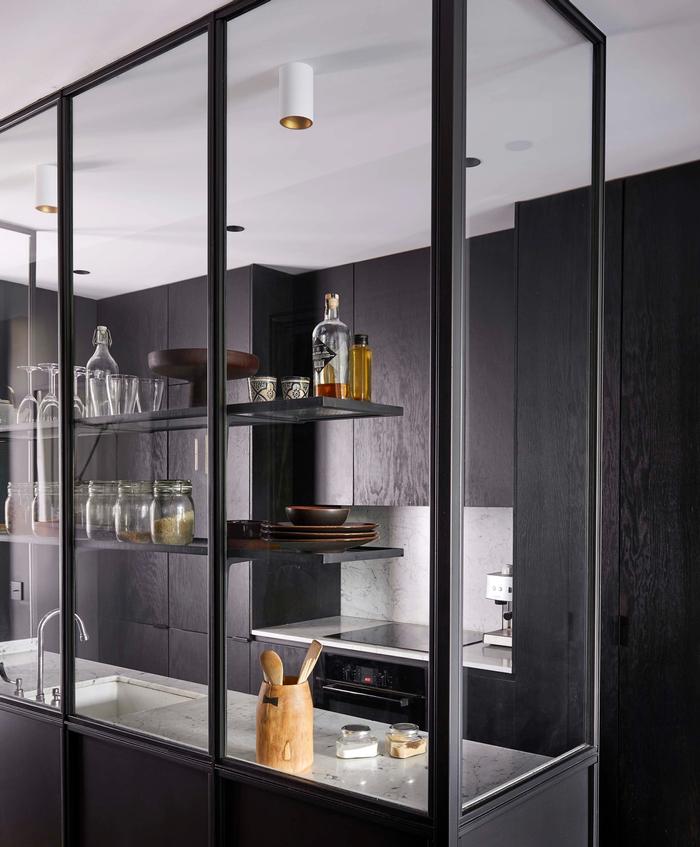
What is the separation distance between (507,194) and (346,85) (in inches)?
18.3

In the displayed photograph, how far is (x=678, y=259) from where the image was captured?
3107 mm

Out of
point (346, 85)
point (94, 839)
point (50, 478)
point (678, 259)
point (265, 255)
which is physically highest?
point (346, 85)

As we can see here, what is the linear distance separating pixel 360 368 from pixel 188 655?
0.87 m

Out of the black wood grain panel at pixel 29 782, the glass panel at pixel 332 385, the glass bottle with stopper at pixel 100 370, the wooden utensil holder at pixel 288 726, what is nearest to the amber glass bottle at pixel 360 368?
the glass panel at pixel 332 385

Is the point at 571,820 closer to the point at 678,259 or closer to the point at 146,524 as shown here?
the point at 146,524

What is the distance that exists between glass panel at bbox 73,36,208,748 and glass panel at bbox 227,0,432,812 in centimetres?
15

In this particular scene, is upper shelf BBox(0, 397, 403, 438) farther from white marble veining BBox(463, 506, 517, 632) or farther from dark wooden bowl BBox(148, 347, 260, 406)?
white marble veining BBox(463, 506, 517, 632)

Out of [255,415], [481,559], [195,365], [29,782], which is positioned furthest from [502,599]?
[29,782]

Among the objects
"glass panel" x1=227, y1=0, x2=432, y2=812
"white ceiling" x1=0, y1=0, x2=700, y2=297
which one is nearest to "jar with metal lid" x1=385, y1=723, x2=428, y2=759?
"glass panel" x1=227, y1=0, x2=432, y2=812

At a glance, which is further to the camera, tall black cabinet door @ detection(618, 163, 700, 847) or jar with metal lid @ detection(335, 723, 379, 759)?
tall black cabinet door @ detection(618, 163, 700, 847)

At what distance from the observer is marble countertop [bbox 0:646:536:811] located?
181cm

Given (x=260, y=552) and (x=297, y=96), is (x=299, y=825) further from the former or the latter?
(x=297, y=96)

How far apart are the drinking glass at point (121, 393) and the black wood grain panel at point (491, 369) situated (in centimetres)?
100

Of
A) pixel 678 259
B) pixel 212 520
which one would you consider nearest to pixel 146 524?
pixel 212 520
